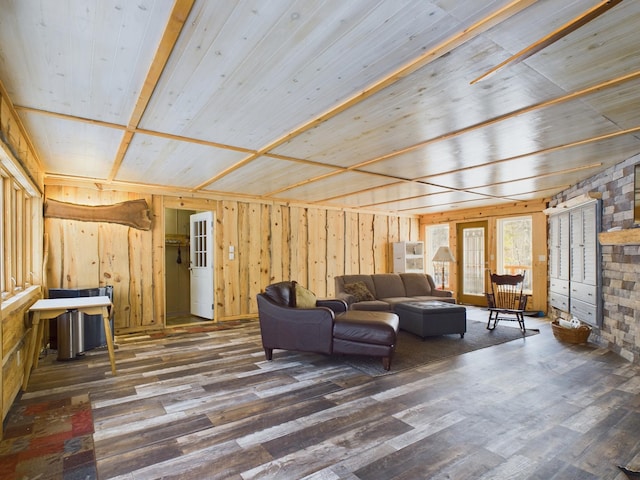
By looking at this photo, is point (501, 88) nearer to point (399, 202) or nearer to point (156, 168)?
point (156, 168)

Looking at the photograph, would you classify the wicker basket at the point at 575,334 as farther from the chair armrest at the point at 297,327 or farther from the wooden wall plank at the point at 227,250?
the wooden wall plank at the point at 227,250

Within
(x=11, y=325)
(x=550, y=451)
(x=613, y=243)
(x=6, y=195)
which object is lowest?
(x=550, y=451)

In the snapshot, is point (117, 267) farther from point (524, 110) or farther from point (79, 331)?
point (524, 110)

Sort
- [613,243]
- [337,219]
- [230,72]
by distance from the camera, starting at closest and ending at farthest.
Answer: [230,72]
[613,243]
[337,219]

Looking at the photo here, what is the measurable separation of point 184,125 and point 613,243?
190 inches

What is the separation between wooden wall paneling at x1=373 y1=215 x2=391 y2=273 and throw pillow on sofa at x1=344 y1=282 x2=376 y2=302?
2.42 metres

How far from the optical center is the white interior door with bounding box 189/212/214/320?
20.4ft

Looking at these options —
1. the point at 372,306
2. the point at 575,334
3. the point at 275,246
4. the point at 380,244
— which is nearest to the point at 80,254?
the point at 275,246

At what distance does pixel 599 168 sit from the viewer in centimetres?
439

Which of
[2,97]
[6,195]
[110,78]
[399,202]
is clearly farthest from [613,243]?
[6,195]

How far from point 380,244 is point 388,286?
2207 mm

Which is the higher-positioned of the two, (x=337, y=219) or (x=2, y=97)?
(x=2, y=97)

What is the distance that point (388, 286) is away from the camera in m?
6.52

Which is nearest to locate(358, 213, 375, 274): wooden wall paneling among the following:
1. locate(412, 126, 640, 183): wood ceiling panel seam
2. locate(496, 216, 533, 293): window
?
locate(496, 216, 533, 293): window
